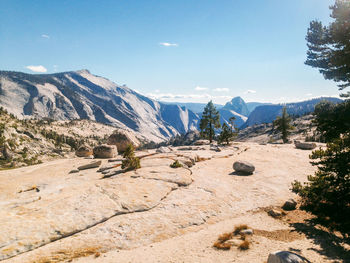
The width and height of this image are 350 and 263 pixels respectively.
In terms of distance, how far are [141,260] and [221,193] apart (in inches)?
442

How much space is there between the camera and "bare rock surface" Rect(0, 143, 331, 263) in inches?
402

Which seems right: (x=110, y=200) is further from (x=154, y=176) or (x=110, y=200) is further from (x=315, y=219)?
(x=315, y=219)

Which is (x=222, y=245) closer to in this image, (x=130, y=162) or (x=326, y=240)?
(x=326, y=240)

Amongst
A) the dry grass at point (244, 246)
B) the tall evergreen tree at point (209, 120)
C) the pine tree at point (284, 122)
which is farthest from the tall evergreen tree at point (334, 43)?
the pine tree at point (284, 122)

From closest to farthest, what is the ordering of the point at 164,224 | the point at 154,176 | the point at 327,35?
the point at 164,224 < the point at 327,35 < the point at 154,176

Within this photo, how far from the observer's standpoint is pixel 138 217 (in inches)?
536

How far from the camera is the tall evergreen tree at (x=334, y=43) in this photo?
572 inches

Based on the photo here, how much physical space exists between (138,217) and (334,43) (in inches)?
936

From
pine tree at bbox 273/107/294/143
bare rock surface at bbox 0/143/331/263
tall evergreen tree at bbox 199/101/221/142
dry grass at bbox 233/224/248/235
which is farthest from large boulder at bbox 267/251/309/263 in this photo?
pine tree at bbox 273/107/294/143

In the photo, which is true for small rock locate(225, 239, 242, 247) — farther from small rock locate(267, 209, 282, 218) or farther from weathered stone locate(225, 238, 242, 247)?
small rock locate(267, 209, 282, 218)

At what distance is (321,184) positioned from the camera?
1443 cm

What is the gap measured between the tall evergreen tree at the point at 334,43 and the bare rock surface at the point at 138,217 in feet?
42.8

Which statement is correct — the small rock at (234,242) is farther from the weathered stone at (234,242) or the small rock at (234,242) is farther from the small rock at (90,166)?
the small rock at (90,166)

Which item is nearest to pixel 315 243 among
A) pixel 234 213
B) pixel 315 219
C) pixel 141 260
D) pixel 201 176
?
pixel 315 219
